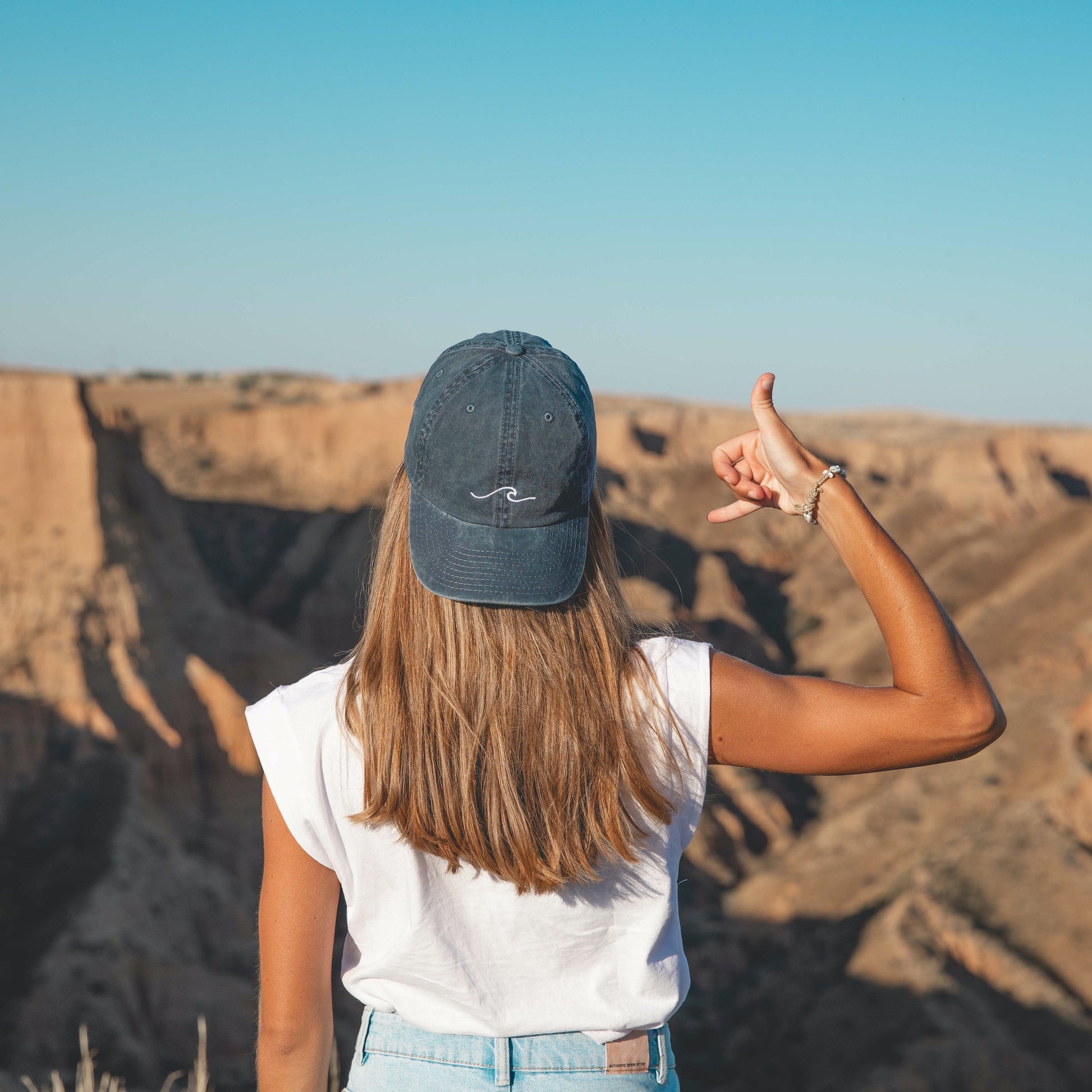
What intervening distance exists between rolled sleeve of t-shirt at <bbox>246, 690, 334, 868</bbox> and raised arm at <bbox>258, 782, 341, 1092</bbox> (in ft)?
0.12

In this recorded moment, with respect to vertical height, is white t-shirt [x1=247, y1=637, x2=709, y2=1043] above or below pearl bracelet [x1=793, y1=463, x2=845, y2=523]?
below

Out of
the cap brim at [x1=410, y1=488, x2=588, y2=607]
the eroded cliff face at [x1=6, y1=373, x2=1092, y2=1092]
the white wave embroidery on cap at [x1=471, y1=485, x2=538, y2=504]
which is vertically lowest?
the eroded cliff face at [x1=6, y1=373, x2=1092, y2=1092]

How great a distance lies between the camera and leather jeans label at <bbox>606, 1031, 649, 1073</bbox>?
151 cm

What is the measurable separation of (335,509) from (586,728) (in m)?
27.2

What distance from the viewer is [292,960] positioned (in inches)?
63.1

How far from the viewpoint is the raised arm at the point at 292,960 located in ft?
5.13

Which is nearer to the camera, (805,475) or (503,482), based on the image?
(503,482)

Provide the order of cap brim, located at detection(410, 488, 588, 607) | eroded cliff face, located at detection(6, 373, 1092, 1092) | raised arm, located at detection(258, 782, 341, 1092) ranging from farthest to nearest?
→ eroded cliff face, located at detection(6, 373, 1092, 1092)
raised arm, located at detection(258, 782, 341, 1092)
cap brim, located at detection(410, 488, 588, 607)

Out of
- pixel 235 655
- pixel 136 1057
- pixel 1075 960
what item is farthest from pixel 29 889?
pixel 1075 960

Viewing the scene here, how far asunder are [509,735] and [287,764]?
0.35m

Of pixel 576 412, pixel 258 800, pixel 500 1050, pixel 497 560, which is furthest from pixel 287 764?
pixel 258 800

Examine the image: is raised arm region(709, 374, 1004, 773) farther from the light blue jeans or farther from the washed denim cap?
the light blue jeans

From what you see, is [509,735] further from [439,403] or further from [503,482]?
[439,403]

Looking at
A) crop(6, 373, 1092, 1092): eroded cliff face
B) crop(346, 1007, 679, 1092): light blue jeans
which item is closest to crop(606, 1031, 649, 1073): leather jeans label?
crop(346, 1007, 679, 1092): light blue jeans
